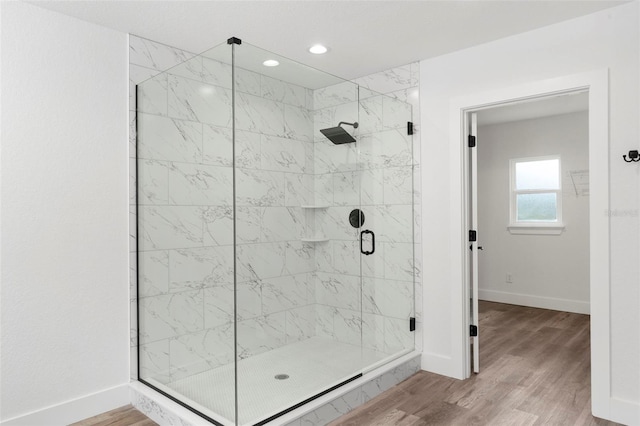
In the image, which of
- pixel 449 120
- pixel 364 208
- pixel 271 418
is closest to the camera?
pixel 271 418

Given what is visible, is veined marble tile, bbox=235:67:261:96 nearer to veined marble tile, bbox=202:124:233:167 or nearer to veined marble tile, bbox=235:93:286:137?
veined marble tile, bbox=235:93:286:137

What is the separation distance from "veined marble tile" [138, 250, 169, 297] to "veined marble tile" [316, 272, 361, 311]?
101 centimetres

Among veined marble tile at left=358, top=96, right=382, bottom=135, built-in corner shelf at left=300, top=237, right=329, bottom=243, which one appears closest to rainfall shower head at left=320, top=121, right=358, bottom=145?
veined marble tile at left=358, top=96, right=382, bottom=135

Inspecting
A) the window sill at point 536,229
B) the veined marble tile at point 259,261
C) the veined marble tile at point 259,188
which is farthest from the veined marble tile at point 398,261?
the window sill at point 536,229

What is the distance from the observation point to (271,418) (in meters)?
2.23

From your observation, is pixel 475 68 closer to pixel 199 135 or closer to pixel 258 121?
pixel 258 121

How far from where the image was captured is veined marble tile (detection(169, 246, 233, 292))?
246 cm

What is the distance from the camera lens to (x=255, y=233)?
238 cm

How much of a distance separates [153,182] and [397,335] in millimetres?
2148

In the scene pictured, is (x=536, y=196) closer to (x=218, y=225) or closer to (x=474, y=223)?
(x=474, y=223)

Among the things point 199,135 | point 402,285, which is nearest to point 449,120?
point 402,285

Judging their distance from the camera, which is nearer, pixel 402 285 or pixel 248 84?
pixel 248 84

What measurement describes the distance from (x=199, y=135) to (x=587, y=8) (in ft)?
8.04

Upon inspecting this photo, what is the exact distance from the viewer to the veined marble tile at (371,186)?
9.77 ft
